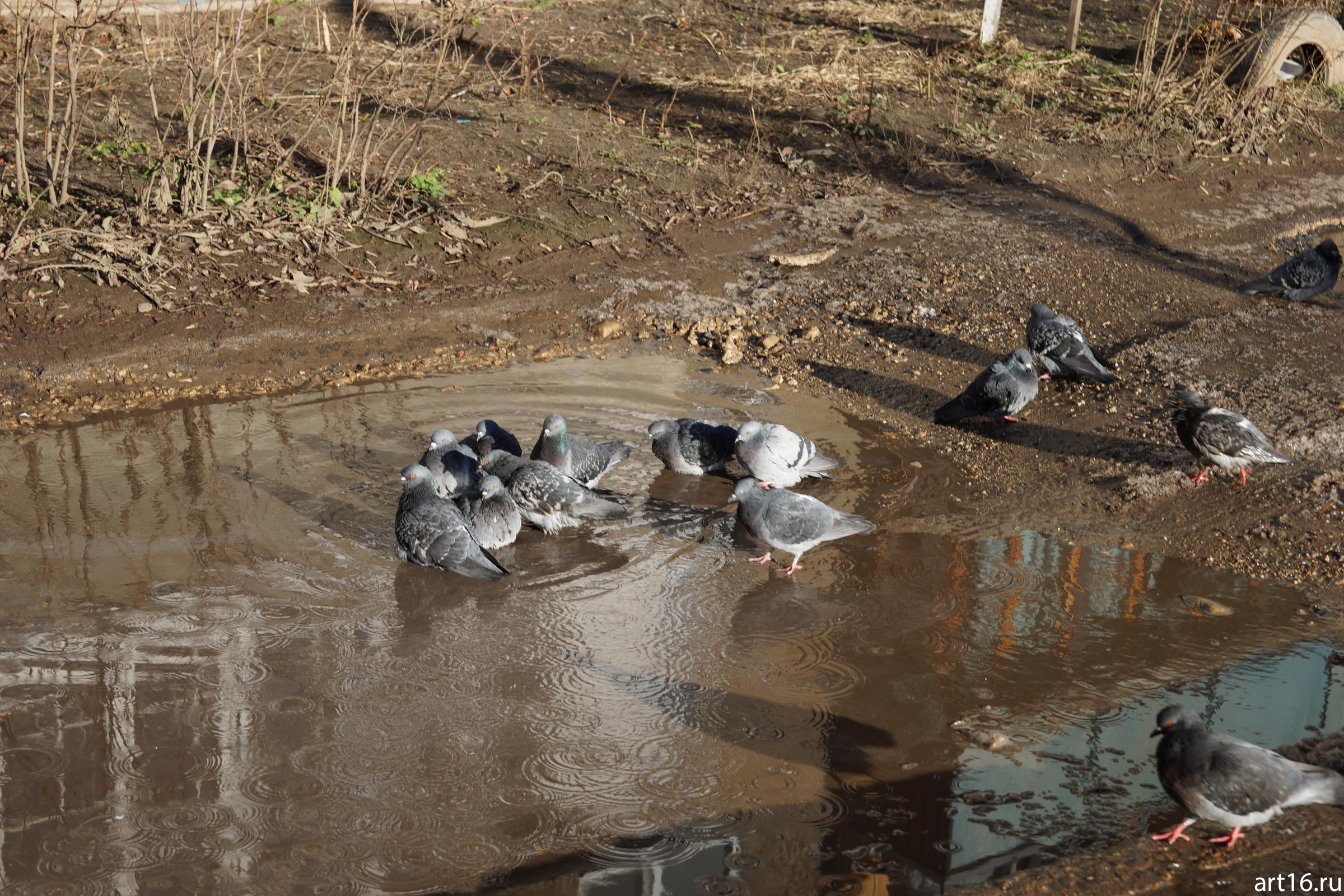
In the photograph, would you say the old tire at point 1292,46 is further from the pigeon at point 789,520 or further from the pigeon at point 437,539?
the pigeon at point 437,539

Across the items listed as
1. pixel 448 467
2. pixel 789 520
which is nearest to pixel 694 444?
pixel 789 520

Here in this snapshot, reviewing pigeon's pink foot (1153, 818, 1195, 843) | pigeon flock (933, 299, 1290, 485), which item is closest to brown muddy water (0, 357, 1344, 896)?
pigeon's pink foot (1153, 818, 1195, 843)

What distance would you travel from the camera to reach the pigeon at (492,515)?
6355 mm

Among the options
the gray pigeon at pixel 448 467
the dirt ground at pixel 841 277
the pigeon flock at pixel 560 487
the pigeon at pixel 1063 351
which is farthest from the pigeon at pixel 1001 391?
the gray pigeon at pixel 448 467

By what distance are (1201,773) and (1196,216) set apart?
9.32 meters

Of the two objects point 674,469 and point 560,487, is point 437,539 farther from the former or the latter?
point 674,469

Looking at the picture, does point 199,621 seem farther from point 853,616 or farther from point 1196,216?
point 1196,216

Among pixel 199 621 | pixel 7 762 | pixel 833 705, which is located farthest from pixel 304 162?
→ pixel 833 705

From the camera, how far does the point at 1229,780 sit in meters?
4.02

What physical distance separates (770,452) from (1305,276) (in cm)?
567

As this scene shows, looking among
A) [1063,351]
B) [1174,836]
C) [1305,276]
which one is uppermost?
[1305,276]

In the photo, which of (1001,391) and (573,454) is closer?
(573,454)

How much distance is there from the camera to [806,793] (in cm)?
449

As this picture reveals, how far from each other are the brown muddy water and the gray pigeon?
0.36 m
